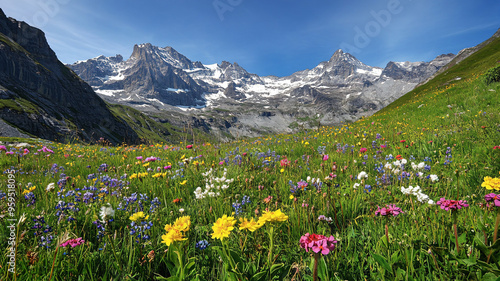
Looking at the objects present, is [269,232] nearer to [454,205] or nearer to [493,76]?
[454,205]

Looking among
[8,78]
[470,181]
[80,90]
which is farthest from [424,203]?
[80,90]

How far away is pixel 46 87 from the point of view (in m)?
126

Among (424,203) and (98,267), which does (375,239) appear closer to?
(424,203)

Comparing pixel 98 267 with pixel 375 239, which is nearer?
pixel 98 267

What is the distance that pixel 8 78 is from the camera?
10619 cm

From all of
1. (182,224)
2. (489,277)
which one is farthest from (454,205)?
(182,224)

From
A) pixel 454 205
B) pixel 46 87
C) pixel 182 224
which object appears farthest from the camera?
pixel 46 87

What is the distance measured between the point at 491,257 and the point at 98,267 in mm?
3063

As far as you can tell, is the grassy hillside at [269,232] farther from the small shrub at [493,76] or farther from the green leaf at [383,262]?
the small shrub at [493,76]

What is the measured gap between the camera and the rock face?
3782 inches

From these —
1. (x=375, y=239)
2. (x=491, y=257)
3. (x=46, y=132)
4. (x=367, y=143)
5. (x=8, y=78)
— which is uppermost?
(x=8, y=78)

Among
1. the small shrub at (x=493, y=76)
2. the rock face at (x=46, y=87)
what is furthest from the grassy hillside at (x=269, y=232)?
the rock face at (x=46, y=87)

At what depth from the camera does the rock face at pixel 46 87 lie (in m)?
96.1

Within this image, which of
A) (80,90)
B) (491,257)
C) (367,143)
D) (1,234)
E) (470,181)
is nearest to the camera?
(491,257)
